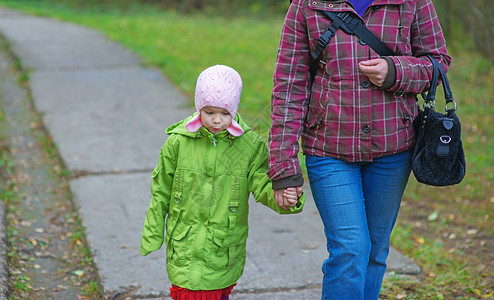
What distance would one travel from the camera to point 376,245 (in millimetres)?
2793

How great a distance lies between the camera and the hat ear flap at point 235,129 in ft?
8.91

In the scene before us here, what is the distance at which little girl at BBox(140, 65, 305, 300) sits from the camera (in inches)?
108

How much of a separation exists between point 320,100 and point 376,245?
695 mm

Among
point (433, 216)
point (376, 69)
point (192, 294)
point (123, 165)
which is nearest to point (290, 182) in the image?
point (376, 69)

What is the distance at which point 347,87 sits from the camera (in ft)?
8.29

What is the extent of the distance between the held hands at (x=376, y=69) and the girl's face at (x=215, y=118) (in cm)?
59

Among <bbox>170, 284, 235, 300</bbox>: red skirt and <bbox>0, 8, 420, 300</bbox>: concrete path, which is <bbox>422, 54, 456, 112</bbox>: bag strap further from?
<bbox>0, 8, 420, 300</bbox>: concrete path

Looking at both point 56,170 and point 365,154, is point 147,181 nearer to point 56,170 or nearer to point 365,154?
point 56,170

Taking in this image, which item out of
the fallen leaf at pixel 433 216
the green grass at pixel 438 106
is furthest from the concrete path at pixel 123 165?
the fallen leaf at pixel 433 216

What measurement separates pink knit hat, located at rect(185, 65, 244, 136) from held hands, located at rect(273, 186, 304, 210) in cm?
32

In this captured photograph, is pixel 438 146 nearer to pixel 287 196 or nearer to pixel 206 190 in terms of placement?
pixel 287 196

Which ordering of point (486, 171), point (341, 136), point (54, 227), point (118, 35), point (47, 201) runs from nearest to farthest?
point (341, 136)
point (54, 227)
point (47, 201)
point (486, 171)
point (118, 35)

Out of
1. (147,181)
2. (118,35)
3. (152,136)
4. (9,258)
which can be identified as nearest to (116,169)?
(147,181)

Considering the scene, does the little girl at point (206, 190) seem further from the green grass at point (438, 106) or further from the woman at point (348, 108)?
the green grass at point (438, 106)
